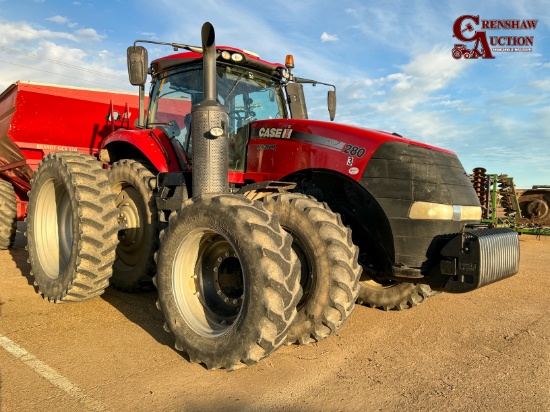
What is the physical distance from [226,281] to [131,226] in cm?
199

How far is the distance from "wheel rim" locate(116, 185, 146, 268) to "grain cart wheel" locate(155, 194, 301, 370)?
1.55 metres

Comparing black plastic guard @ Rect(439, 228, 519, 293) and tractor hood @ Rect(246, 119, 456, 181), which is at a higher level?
tractor hood @ Rect(246, 119, 456, 181)

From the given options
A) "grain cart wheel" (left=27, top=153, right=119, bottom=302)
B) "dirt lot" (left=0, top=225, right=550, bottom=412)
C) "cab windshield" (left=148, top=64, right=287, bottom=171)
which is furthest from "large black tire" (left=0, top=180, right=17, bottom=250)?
"cab windshield" (left=148, top=64, right=287, bottom=171)

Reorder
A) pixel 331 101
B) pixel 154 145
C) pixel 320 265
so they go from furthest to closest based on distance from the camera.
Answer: pixel 331 101 < pixel 154 145 < pixel 320 265

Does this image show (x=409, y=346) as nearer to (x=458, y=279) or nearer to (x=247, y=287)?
(x=458, y=279)

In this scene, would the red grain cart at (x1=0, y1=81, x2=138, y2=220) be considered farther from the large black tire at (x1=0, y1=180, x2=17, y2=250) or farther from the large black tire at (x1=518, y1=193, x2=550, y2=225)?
the large black tire at (x1=518, y1=193, x2=550, y2=225)

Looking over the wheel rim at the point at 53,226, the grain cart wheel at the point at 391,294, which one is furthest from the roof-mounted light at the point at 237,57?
the grain cart wheel at the point at 391,294

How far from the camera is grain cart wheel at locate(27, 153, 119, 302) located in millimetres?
3973

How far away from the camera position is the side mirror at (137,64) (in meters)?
4.23

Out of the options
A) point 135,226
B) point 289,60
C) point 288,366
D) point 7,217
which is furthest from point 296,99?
point 7,217

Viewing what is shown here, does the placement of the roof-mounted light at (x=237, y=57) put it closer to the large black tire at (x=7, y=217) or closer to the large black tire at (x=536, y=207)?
the large black tire at (x=7, y=217)

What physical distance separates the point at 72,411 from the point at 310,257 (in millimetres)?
1796

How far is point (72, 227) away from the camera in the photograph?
4.14 m

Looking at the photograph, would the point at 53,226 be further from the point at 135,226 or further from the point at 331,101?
the point at 331,101
